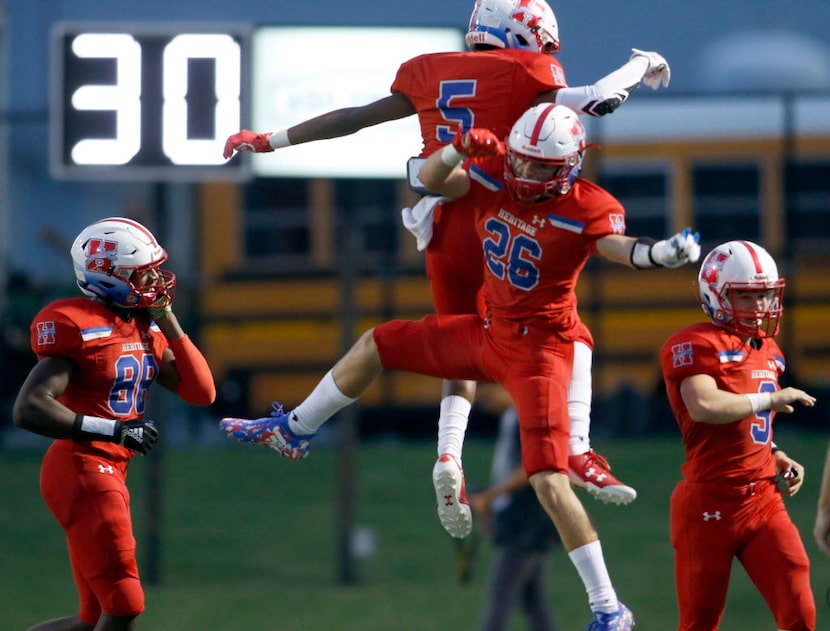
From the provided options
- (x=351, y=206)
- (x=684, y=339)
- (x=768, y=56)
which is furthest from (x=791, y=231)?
(x=684, y=339)

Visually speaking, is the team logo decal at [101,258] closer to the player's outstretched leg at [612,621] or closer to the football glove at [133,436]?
the football glove at [133,436]

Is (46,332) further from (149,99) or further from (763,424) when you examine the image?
(149,99)

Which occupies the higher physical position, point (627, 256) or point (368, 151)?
point (368, 151)

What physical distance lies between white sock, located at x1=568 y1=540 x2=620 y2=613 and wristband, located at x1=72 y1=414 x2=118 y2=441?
5.56 feet

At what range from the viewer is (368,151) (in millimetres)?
9961

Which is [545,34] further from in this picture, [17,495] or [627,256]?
[17,495]

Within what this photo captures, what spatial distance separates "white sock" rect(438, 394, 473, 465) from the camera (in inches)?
228

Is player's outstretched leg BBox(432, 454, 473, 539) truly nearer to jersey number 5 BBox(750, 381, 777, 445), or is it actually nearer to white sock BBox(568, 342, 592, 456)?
white sock BBox(568, 342, 592, 456)

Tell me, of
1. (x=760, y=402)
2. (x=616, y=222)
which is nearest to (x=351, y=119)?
(x=616, y=222)

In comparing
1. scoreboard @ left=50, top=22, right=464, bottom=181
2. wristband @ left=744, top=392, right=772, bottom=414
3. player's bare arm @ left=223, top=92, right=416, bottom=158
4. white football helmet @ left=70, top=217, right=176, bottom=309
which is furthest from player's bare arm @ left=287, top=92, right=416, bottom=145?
scoreboard @ left=50, top=22, right=464, bottom=181

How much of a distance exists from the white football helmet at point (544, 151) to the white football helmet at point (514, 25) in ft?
1.41

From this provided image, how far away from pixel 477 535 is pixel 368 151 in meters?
2.58

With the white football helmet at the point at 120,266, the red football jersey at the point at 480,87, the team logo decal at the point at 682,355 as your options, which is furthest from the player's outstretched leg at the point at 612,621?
the white football helmet at the point at 120,266

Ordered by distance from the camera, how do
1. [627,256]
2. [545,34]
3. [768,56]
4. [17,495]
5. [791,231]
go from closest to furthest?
[627,256] < [545,34] < [17,495] < [791,231] < [768,56]
